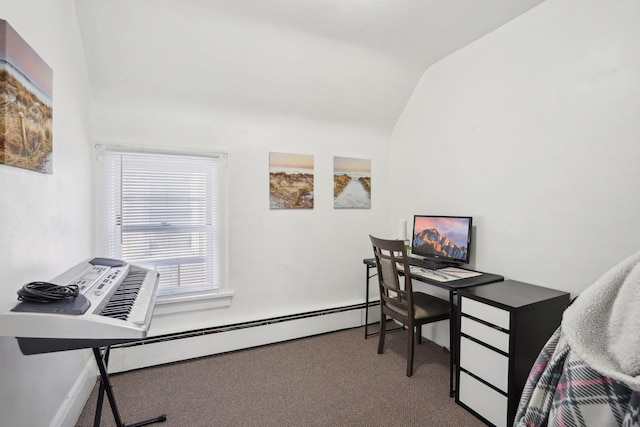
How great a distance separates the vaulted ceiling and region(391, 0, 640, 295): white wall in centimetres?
32

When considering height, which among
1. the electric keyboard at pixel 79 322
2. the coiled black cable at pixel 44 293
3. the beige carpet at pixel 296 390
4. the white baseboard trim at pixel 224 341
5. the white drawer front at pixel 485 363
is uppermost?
the coiled black cable at pixel 44 293

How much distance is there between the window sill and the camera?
2611 millimetres

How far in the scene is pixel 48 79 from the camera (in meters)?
1.60

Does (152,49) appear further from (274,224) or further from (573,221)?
(573,221)

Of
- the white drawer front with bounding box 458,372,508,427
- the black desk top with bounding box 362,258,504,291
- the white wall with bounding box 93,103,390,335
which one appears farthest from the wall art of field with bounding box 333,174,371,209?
the white drawer front with bounding box 458,372,508,427

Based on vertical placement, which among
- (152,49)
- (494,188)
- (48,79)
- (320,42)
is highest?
(320,42)

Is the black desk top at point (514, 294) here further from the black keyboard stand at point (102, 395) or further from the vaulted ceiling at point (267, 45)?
the black keyboard stand at point (102, 395)

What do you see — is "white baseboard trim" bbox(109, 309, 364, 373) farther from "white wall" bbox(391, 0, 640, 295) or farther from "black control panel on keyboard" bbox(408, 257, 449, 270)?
"white wall" bbox(391, 0, 640, 295)

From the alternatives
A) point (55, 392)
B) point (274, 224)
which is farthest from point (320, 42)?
point (55, 392)

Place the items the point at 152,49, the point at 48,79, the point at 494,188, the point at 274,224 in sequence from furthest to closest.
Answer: the point at 274,224, the point at 494,188, the point at 152,49, the point at 48,79

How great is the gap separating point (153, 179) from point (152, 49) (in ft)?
3.31

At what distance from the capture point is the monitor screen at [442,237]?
2.55 m

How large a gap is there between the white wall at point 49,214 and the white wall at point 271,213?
49 centimetres

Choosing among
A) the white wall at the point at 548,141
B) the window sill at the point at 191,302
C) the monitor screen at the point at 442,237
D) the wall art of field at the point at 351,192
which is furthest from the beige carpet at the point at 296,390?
the wall art of field at the point at 351,192
